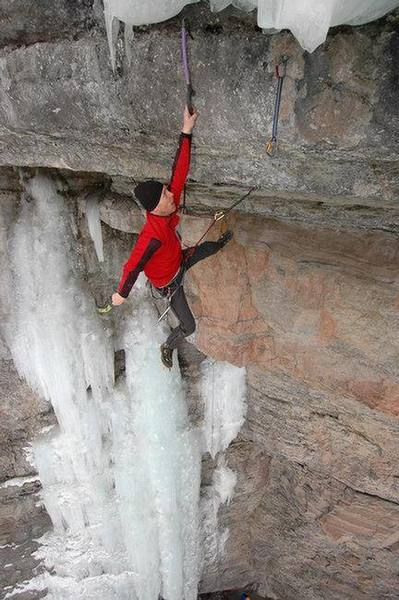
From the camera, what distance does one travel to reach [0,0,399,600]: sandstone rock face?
1602 millimetres

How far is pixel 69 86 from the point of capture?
195cm

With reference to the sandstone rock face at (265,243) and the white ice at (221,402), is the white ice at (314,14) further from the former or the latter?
the white ice at (221,402)

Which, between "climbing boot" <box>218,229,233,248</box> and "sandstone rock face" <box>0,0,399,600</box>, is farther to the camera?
"climbing boot" <box>218,229,233,248</box>

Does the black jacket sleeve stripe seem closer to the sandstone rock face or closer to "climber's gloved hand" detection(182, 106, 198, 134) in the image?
the sandstone rock face

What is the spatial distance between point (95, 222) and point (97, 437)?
2.20 m

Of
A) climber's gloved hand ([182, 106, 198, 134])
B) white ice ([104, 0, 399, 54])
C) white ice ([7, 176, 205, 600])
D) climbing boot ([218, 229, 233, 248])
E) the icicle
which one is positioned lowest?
white ice ([7, 176, 205, 600])

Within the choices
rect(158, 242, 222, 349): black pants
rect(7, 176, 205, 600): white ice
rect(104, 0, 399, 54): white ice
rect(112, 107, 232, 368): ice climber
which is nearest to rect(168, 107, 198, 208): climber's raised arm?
rect(112, 107, 232, 368): ice climber

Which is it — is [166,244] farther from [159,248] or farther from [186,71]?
[186,71]

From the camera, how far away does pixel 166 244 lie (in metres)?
2.51

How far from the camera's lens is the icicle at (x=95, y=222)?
11.3 ft

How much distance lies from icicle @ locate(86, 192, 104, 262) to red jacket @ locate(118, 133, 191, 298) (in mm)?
936

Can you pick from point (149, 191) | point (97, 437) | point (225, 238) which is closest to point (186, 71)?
point (149, 191)

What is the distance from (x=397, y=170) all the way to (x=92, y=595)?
19.4 ft

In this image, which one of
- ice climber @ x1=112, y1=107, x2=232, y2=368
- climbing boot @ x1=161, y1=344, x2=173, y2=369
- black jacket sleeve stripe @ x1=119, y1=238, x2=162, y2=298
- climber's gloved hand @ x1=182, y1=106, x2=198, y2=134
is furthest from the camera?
climbing boot @ x1=161, y1=344, x2=173, y2=369
